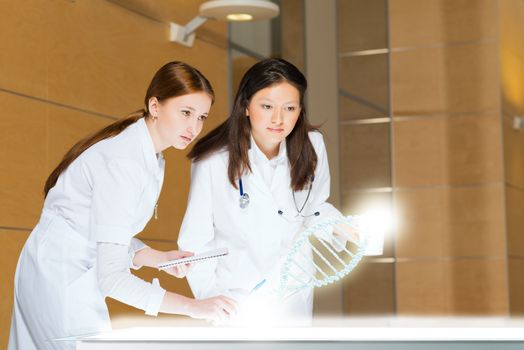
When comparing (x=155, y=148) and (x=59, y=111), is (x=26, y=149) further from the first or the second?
→ (x=155, y=148)

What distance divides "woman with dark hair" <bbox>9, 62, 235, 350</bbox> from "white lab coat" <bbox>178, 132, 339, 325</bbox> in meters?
0.25

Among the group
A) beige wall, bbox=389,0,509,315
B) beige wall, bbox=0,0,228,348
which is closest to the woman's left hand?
beige wall, bbox=0,0,228,348

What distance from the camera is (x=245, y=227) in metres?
2.84

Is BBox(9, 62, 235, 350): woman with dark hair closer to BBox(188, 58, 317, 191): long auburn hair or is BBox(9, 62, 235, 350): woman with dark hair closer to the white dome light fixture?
BBox(188, 58, 317, 191): long auburn hair

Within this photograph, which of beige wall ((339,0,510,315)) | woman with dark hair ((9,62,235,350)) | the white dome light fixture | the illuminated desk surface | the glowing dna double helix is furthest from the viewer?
beige wall ((339,0,510,315))

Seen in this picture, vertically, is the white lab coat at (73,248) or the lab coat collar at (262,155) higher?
the lab coat collar at (262,155)

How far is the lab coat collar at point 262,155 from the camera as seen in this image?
2.85 m

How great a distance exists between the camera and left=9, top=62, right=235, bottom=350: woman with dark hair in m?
2.36

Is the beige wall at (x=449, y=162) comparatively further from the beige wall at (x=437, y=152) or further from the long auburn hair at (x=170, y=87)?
the long auburn hair at (x=170, y=87)

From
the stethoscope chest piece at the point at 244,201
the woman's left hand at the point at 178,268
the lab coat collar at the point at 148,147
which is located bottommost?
the woman's left hand at the point at 178,268

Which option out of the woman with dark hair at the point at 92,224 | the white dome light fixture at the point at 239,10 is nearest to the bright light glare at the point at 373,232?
the woman with dark hair at the point at 92,224

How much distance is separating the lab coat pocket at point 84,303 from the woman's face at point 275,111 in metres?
0.64

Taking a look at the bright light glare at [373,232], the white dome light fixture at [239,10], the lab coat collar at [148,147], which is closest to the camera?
the bright light glare at [373,232]

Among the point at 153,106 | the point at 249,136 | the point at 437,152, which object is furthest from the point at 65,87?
the point at 437,152
